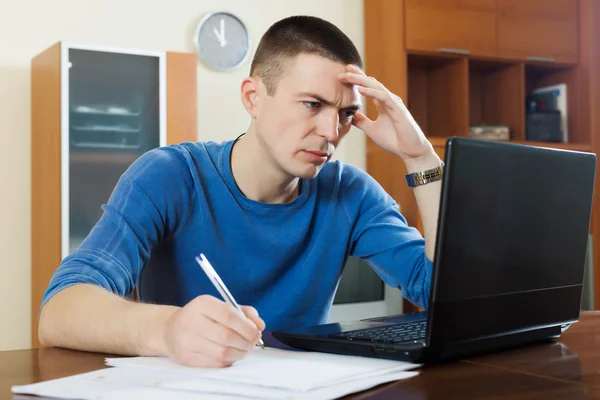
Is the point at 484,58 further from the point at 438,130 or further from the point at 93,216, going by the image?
the point at 93,216

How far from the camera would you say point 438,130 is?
4.09 meters

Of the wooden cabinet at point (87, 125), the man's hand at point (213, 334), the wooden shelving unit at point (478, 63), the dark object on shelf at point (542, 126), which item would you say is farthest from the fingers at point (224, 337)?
the dark object on shelf at point (542, 126)

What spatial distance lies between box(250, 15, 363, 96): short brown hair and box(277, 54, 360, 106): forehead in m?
0.01

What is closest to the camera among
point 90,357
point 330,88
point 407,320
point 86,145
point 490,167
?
point 490,167

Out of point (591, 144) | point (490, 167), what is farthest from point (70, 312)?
point (591, 144)

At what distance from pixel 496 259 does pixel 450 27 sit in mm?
3147

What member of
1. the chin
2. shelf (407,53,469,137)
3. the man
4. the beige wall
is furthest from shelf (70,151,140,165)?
the chin

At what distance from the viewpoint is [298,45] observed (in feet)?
4.99

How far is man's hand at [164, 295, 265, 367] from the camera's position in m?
0.86

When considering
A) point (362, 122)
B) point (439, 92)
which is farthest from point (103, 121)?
point (439, 92)

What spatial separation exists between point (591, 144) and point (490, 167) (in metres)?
3.62

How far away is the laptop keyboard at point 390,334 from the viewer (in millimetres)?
966

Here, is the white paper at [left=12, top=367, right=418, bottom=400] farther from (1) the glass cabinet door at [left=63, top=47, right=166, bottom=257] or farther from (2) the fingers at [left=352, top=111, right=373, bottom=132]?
(1) the glass cabinet door at [left=63, top=47, right=166, bottom=257]

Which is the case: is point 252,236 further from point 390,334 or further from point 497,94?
point 497,94
